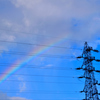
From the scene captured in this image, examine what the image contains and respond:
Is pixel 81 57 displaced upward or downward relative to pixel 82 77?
upward

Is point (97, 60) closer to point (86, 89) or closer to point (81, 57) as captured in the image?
point (81, 57)

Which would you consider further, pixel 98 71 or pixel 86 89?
pixel 98 71

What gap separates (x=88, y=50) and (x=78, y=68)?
16.8 ft

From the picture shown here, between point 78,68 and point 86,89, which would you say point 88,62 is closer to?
point 78,68

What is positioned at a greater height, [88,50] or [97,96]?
[88,50]

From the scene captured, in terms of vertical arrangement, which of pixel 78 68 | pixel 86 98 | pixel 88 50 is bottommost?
pixel 86 98

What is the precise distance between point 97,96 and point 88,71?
20.4 feet

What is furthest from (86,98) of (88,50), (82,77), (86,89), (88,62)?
(88,50)

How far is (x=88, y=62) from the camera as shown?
41438 millimetres

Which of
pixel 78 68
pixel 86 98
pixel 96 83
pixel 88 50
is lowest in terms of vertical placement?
pixel 86 98

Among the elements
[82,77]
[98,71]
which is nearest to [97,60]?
[98,71]

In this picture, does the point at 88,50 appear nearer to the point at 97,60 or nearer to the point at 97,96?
the point at 97,60

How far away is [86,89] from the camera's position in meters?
40.7

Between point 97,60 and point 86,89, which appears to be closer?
point 86,89
